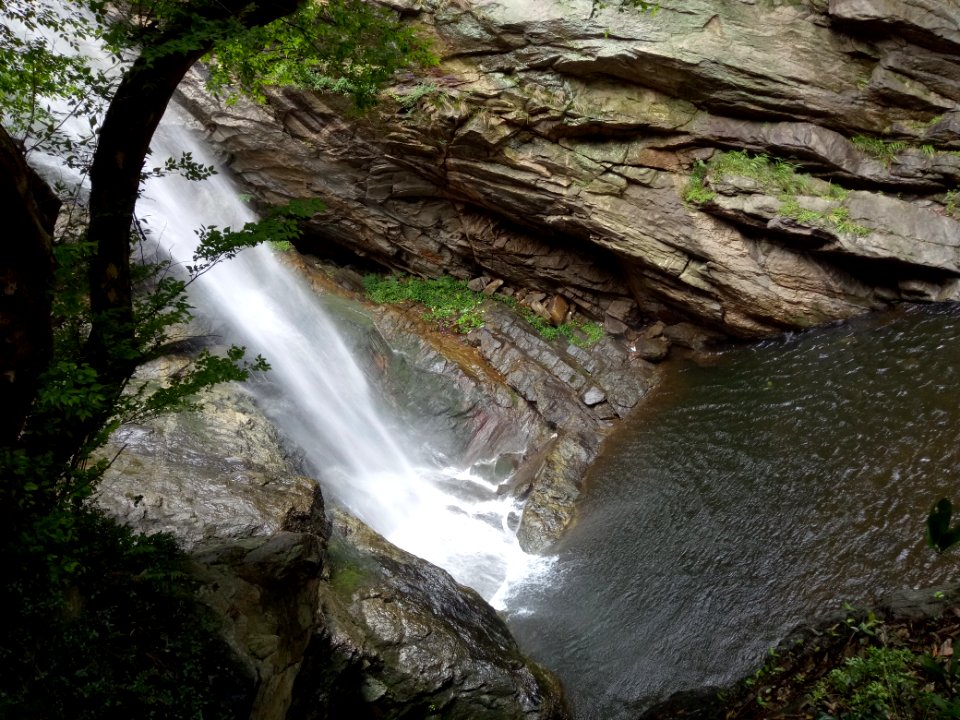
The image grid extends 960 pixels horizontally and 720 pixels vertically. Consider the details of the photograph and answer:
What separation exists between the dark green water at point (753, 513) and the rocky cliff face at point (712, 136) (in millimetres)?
1487

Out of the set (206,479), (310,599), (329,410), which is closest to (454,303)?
(329,410)

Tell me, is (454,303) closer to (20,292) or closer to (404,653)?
(404,653)

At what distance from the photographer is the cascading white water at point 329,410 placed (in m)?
10.2

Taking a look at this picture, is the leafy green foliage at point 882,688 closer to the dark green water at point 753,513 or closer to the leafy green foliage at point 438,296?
the dark green water at point 753,513

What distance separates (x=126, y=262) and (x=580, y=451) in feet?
30.7

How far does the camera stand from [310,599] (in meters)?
5.33

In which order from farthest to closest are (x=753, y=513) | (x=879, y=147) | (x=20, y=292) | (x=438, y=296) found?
(x=438, y=296), (x=879, y=147), (x=753, y=513), (x=20, y=292)

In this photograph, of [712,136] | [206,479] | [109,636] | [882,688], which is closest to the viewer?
[109,636]

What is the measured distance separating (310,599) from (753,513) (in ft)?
20.6

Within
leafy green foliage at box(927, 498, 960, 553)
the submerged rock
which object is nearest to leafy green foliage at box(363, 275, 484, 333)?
the submerged rock

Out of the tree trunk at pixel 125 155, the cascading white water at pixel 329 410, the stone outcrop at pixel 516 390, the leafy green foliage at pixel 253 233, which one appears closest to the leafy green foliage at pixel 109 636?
the tree trunk at pixel 125 155

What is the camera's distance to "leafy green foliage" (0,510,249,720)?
3.24 m

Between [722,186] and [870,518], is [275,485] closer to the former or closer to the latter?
[870,518]

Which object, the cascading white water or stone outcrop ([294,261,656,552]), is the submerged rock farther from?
stone outcrop ([294,261,656,552])
